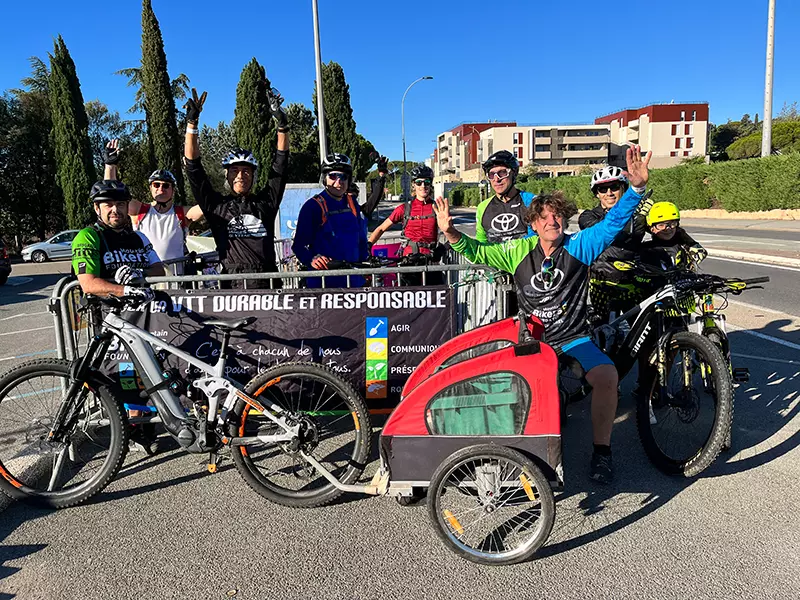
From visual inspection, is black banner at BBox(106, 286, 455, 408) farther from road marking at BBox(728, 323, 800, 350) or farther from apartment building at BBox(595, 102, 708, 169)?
apartment building at BBox(595, 102, 708, 169)

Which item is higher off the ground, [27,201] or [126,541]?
[27,201]

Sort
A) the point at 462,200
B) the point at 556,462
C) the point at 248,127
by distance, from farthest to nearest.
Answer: the point at 462,200 < the point at 248,127 < the point at 556,462

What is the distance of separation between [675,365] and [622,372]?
1.12 feet

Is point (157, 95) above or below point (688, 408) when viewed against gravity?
above

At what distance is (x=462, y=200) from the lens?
74.6 meters

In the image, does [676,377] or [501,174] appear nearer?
[676,377]

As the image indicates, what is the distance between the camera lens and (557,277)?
12.1 ft

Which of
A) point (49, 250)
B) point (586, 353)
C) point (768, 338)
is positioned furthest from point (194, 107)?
point (49, 250)

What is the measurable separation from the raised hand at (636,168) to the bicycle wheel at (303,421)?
6.94ft

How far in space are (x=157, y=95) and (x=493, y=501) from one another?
31908 millimetres

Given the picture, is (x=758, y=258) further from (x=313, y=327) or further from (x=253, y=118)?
(x=253, y=118)

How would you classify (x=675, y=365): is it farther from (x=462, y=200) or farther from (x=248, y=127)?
(x=462, y=200)

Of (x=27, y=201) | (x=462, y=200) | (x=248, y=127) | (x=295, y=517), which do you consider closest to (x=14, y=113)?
(x=27, y=201)

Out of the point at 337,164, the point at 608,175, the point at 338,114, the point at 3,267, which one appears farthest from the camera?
the point at 338,114
